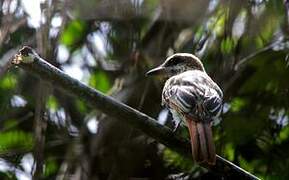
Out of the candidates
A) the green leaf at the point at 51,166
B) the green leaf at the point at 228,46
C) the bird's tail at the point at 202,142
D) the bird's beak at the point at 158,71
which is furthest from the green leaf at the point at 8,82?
the bird's tail at the point at 202,142

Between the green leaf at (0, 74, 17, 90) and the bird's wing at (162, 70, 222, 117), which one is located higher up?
the bird's wing at (162, 70, 222, 117)

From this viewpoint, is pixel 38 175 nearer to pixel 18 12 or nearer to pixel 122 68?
pixel 18 12

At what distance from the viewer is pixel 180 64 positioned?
18.9 feet


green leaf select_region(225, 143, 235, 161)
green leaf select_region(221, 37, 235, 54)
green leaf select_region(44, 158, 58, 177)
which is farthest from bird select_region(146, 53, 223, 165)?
green leaf select_region(44, 158, 58, 177)

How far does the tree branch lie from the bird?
97 mm

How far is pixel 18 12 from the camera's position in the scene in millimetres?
5281

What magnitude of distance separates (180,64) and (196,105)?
129 cm

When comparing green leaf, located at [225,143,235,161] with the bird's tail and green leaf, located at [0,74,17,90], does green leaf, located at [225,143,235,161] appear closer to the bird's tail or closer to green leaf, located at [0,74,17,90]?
the bird's tail

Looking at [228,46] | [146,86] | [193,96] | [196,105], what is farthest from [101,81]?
[196,105]

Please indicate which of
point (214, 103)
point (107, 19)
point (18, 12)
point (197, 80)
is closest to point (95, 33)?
point (107, 19)

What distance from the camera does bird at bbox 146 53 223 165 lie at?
3.97 metres

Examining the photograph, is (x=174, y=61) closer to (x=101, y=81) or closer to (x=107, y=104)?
(x=101, y=81)

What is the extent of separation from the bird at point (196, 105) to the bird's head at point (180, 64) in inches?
2.0

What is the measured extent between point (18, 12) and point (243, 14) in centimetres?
179
